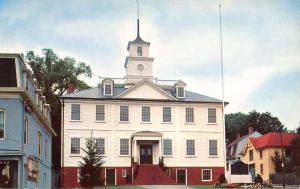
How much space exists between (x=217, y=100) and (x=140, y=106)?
522cm

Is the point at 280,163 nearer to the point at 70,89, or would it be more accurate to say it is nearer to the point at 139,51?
the point at 139,51

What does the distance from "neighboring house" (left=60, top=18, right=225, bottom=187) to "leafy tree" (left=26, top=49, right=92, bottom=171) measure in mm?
4664

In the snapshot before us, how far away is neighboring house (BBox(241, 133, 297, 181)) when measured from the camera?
136 feet

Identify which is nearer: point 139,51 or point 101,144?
point 101,144

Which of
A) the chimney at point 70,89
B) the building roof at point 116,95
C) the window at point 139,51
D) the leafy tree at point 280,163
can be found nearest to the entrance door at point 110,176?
the building roof at point 116,95

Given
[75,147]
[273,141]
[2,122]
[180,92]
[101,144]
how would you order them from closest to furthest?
[2,122]
[75,147]
[101,144]
[180,92]
[273,141]

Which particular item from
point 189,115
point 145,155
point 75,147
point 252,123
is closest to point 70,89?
point 75,147

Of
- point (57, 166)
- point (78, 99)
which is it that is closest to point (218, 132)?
point (78, 99)

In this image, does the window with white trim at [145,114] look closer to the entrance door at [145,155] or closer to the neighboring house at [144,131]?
the neighboring house at [144,131]

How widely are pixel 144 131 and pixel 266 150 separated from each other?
1274cm

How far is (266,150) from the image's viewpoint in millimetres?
42000

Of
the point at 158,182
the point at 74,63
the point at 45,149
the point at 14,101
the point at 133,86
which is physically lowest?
the point at 158,182

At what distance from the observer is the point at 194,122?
115 ft

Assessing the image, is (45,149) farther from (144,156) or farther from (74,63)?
(74,63)
